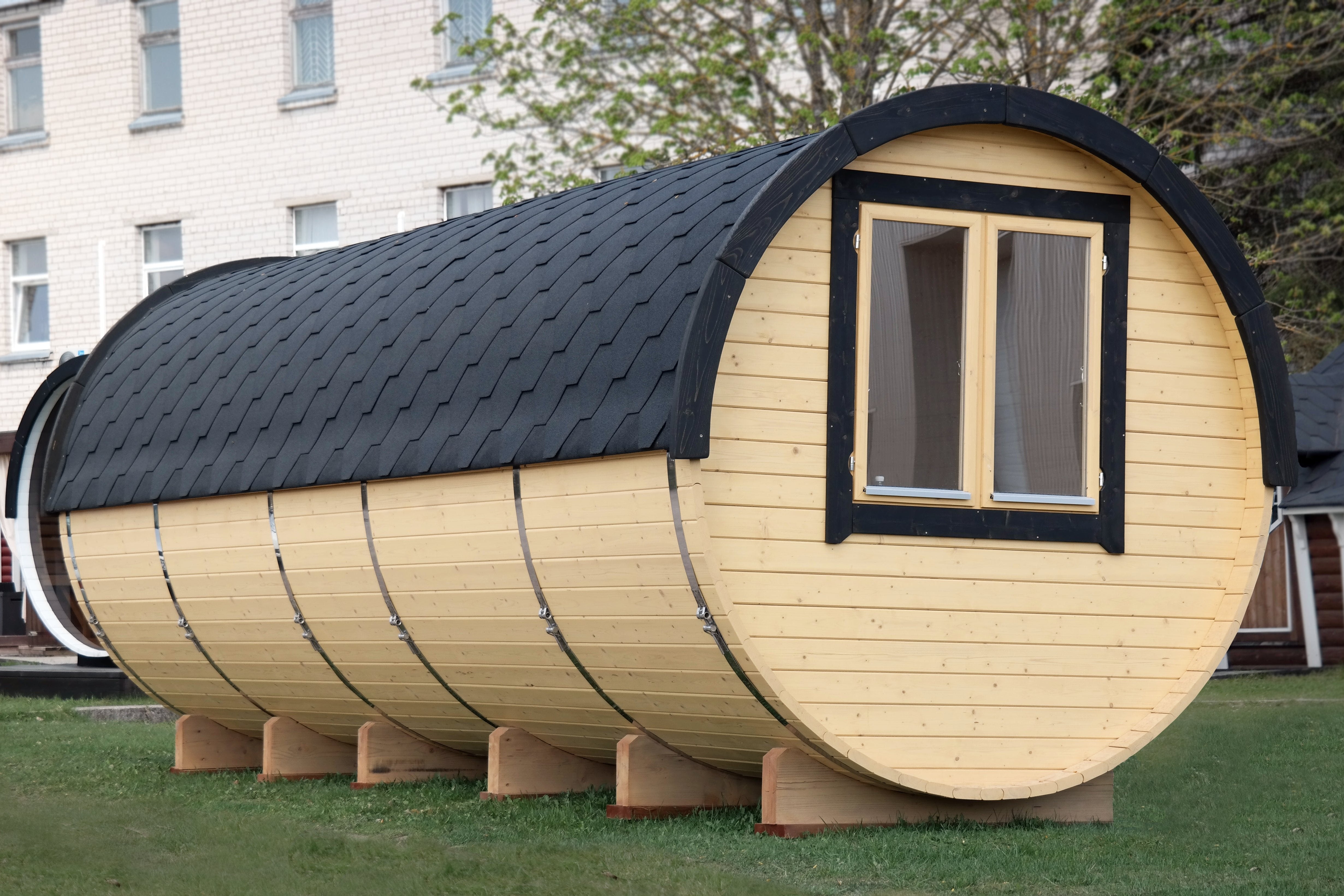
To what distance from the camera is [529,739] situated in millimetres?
10070

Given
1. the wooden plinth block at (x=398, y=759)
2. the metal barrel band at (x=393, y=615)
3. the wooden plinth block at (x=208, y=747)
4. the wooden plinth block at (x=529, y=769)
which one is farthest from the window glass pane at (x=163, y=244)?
the wooden plinth block at (x=529, y=769)

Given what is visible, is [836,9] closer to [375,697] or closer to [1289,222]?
[1289,222]

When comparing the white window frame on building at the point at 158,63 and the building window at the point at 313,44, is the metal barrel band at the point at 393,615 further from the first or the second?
the white window frame on building at the point at 158,63

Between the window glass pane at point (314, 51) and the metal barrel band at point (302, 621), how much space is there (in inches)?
708

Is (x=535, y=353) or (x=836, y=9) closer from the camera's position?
(x=535, y=353)

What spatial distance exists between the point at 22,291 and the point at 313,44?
689cm

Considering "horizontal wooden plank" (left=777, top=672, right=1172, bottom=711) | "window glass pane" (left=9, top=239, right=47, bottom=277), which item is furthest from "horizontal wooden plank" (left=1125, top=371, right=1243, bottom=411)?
"window glass pane" (left=9, top=239, right=47, bottom=277)

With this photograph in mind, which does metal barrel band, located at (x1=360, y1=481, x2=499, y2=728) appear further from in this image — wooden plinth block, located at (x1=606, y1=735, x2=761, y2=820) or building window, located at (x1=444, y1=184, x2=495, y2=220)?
building window, located at (x1=444, y1=184, x2=495, y2=220)

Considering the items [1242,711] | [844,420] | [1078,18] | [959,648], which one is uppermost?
[1078,18]

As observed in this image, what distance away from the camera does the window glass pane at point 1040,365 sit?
28.9ft

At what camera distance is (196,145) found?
93.8 feet

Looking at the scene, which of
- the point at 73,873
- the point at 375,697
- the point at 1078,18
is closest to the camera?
the point at 73,873

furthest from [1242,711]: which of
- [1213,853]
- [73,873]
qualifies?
[73,873]

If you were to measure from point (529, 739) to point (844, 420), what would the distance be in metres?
2.76
